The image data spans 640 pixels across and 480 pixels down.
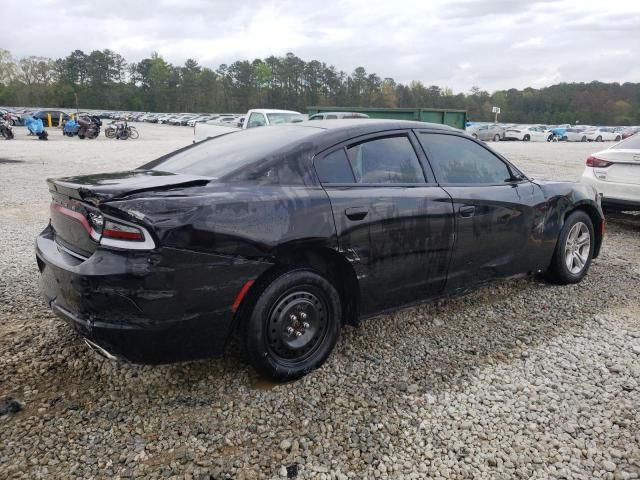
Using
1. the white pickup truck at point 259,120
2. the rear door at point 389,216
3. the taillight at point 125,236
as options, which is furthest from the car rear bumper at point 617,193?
the white pickup truck at point 259,120

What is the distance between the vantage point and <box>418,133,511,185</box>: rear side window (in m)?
3.57

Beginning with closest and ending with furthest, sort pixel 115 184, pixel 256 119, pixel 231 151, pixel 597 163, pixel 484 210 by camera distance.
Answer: pixel 115 184
pixel 231 151
pixel 484 210
pixel 597 163
pixel 256 119

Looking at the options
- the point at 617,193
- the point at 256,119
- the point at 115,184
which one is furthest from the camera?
the point at 256,119

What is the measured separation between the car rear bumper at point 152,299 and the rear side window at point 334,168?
0.72 meters

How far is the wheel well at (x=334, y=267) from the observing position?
2799 mm

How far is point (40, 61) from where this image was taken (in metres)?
94.1

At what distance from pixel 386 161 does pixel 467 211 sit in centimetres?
72

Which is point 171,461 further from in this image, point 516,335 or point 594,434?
point 516,335

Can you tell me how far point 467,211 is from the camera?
353cm

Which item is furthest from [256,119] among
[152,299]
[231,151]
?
Result: [152,299]

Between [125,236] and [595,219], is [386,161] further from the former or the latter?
[595,219]

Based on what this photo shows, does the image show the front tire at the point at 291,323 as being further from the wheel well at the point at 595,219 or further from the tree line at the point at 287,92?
the tree line at the point at 287,92

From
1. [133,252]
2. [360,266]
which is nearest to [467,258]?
[360,266]

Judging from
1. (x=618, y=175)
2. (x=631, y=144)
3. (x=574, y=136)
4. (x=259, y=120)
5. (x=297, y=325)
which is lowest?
(x=297, y=325)
